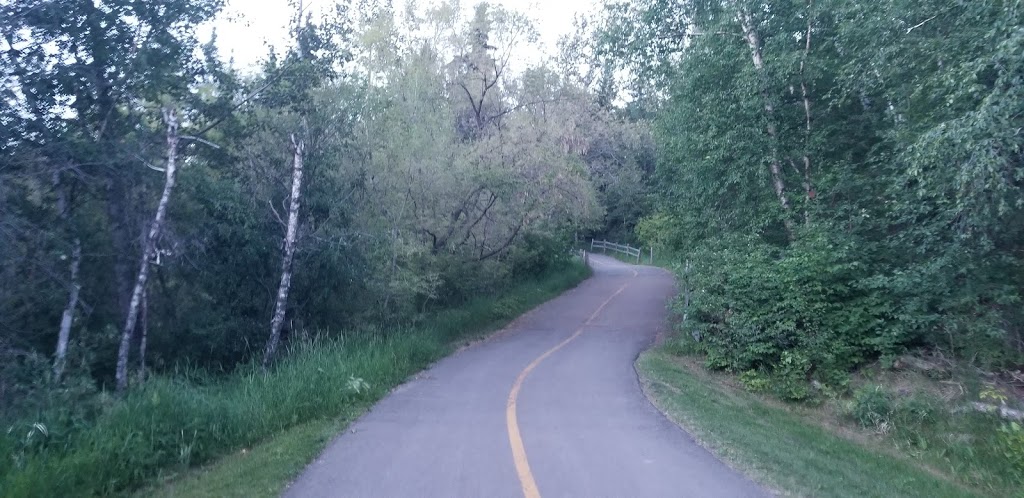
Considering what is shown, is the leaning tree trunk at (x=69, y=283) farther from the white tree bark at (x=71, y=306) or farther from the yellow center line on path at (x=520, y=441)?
the yellow center line on path at (x=520, y=441)

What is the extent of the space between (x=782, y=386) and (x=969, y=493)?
17.9ft

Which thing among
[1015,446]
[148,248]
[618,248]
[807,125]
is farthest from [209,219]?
[618,248]

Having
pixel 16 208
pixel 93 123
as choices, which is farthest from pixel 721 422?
pixel 93 123

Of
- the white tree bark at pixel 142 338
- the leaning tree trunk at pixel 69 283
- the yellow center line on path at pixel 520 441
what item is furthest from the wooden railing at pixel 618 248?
the leaning tree trunk at pixel 69 283

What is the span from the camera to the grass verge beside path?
25.4 feet

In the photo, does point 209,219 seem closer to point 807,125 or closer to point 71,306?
point 71,306

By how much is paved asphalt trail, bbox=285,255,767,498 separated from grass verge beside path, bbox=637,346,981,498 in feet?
1.19

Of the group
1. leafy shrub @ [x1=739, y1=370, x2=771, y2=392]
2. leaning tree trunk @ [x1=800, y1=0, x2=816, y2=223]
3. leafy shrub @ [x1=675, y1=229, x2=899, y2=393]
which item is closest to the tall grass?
Result: leafy shrub @ [x1=739, y1=370, x2=771, y2=392]

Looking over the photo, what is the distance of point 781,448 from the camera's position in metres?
9.31

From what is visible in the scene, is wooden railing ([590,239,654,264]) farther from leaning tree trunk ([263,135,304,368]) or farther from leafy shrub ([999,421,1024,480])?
leafy shrub ([999,421,1024,480])

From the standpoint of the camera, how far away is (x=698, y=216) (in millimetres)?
19234

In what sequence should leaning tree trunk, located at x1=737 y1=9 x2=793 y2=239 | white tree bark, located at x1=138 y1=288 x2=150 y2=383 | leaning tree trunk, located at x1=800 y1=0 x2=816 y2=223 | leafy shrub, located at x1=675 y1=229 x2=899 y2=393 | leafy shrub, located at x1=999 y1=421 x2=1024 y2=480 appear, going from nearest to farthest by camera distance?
1. leafy shrub, located at x1=999 y1=421 x2=1024 y2=480
2. white tree bark, located at x1=138 y1=288 x2=150 y2=383
3. leafy shrub, located at x1=675 y1=229 x2=899 y2=393
4. leaning tree trunk, located at x1=800 y1=0 x2=816 y2=223
5. leaning tree trunk, located at x1=737 y1=9 x2=793 y2=239

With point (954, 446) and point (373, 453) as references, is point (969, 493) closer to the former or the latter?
point (954, 446)

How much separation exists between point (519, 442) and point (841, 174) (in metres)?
9.43
